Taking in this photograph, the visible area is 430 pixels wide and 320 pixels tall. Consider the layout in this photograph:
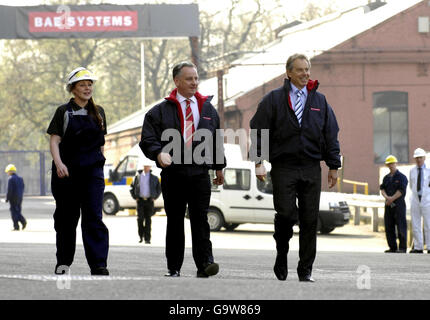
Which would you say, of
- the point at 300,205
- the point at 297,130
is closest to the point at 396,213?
the point at 300,205

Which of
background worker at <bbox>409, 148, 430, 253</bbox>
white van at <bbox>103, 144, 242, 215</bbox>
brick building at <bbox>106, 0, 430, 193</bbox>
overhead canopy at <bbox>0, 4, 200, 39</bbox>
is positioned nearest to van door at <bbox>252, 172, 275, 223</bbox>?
background worker at <bbox>409, 148, 430, 253</bbox>

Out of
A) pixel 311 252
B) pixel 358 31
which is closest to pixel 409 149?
pixel 358 31

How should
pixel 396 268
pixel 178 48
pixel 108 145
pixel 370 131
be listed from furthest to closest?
pixel 178 48, pixel 108 145, pixel 370 131, pixel 396 268

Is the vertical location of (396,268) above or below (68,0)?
below

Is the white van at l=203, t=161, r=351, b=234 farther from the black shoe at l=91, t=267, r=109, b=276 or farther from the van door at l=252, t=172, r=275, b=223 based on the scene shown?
the black shoe at l=91, t=267, r=109, b=276

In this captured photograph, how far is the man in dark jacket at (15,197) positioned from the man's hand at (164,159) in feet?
66.7

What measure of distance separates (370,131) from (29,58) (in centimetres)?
2953

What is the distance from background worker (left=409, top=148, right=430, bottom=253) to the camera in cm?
1977

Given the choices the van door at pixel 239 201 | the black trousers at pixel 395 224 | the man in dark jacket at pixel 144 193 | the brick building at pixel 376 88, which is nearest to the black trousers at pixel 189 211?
the black trousers at pixel 395 224

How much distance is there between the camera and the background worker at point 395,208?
1973 cm

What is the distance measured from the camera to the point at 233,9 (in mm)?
65500

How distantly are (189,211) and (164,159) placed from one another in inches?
19.1

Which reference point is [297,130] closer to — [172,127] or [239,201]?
[172,127]
